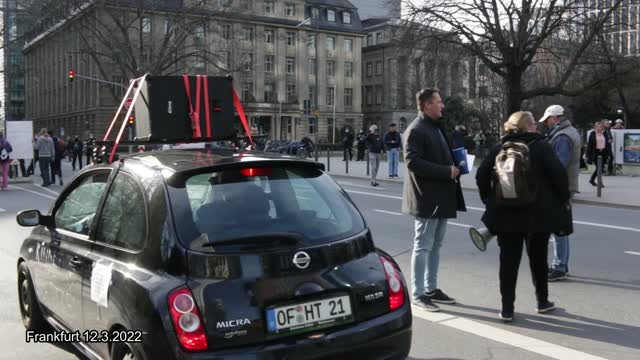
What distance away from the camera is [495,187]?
5508mm

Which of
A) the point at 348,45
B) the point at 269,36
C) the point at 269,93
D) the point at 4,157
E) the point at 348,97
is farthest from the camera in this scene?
the point at 348,97

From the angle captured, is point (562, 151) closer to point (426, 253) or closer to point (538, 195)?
point (538, 195)

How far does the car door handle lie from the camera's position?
13.1 feet

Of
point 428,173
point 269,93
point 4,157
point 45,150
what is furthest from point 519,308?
point 269,93

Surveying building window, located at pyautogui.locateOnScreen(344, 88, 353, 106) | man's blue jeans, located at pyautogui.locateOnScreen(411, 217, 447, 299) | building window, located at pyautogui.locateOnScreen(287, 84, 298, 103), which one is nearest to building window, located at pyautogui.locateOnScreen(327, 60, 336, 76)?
building window, located at pyautogui.locateOnScreen(344, 88, 353, 106)

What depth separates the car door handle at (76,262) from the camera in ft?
13.1

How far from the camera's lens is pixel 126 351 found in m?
3.41

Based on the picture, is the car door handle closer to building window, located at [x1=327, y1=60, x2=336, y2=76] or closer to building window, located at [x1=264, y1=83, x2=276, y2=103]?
building window, located at [x1=264, y1=83, x2=276, y2=103]

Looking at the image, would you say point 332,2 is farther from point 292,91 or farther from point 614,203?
point 614,203

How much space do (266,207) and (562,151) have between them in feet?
15.5

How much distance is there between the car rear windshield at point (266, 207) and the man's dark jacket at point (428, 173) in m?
1.91

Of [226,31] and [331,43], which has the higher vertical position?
[331,43]

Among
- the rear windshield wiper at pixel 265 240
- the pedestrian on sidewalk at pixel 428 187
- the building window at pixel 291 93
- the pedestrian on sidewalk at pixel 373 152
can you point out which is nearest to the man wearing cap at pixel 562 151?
the pedestrian on sidewalk at pixel 428 187

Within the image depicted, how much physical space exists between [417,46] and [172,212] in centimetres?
2393
